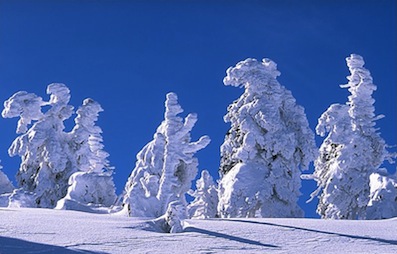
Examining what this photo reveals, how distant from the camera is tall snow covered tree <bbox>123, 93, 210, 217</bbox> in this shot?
23.5 m

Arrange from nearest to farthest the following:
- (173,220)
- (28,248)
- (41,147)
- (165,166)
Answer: (28,248) → (173,220) → (165,166) → (41,147)

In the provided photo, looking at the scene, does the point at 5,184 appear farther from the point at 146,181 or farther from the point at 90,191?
the point at 146,181

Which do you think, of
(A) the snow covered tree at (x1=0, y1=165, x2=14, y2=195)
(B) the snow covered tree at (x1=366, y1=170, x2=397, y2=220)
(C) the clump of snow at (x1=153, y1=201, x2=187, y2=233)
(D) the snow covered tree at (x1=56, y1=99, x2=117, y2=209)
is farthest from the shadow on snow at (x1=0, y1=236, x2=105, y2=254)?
(A) the snow covered tree at (x1=0, y1=165, x2=14, y2=195)

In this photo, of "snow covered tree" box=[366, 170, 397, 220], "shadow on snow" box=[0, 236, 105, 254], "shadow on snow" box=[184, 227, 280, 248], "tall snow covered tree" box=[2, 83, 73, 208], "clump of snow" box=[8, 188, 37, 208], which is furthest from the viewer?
"tall snow covered tree" box=[2, 83, 73, 208]

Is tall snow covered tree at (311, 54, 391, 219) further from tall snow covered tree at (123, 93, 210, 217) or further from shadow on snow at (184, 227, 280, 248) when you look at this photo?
shadow on snow at (184, 227, 280, 248)

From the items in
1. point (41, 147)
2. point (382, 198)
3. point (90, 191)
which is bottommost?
point (382, 198)

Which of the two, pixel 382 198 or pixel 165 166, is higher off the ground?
pixel 165 166

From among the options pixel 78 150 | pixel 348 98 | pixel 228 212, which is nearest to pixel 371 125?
pixel 348 98

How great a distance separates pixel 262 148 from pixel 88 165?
1309 cm

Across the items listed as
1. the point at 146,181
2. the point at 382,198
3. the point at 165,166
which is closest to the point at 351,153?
the point at 382,198

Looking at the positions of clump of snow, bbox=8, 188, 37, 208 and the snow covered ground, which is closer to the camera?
the snow covered ground

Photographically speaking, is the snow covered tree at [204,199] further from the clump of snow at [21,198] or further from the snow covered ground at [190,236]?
the snow covered ground at [190,236]

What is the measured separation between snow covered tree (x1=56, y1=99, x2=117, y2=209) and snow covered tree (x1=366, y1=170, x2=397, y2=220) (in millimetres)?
13942

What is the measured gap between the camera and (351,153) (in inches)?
1225
